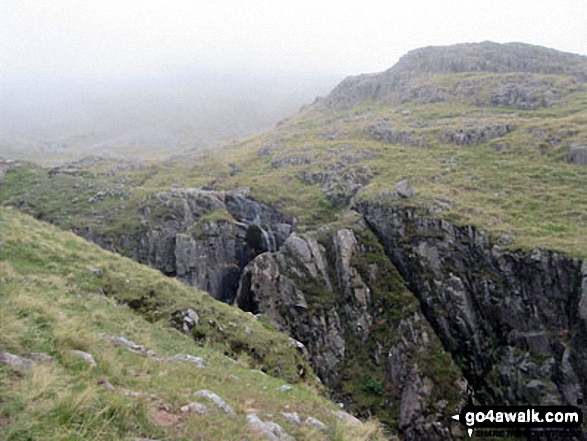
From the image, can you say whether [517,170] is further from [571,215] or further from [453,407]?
[453,407]

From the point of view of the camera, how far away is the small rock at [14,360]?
584cm

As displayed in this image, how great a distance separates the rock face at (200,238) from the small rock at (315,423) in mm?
27517

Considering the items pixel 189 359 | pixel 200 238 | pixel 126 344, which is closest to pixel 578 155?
pixel 200 238

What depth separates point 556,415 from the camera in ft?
77.4

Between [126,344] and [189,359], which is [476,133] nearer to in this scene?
[189,359]

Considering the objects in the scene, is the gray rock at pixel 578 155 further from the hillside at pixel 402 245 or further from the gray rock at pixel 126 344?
the gray rock at pixel 126 344

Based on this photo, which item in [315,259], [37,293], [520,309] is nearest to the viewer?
[37,293]

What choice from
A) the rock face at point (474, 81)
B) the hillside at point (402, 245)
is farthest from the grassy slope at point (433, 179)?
the rock face at point (474, 81)

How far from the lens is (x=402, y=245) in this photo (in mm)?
32094

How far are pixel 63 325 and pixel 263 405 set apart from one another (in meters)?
4.80

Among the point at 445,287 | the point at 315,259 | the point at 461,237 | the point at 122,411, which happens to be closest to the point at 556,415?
the point at 445,287

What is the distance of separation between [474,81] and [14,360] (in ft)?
292

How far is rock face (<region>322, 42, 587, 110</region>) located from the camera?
67188 mm

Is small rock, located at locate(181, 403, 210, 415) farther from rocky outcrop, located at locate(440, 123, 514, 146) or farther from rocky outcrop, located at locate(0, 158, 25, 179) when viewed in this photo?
rocky outcrop, located at locate(0, 158, 25, 179)
